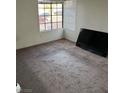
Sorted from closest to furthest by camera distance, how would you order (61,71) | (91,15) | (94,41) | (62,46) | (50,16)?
(61,71) → (94,41) → (91,15) → (62,46) → (50,16)

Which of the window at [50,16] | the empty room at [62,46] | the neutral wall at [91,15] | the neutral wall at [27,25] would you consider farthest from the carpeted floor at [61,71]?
the window at [50,16]

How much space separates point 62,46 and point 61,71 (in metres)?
2.10

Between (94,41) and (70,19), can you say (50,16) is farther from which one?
(94,41)

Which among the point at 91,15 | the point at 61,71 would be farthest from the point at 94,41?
the point at 61,71

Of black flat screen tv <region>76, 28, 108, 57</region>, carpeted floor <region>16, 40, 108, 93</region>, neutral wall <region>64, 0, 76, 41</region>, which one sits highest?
neutral wall <region>64, 0, 76, 41</region>

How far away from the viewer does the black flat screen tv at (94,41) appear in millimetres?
4656

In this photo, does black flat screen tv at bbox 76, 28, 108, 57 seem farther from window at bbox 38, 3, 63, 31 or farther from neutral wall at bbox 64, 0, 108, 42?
window at bbox 38, 3, 63, 31

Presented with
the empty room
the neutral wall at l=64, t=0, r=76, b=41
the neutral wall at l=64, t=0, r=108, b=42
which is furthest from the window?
the neutral wall at l=64, t=0, r=108, b=42

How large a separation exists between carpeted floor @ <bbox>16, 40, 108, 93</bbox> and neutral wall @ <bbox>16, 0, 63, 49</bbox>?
1.54ft

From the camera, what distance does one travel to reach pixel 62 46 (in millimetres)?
5688

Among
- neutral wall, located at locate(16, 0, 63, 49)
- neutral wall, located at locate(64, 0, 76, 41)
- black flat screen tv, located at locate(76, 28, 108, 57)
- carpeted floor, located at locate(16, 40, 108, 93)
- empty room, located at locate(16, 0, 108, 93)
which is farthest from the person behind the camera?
neutral wall, located at locate(64, 0, 76, 41)

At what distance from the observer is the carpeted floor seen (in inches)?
117
